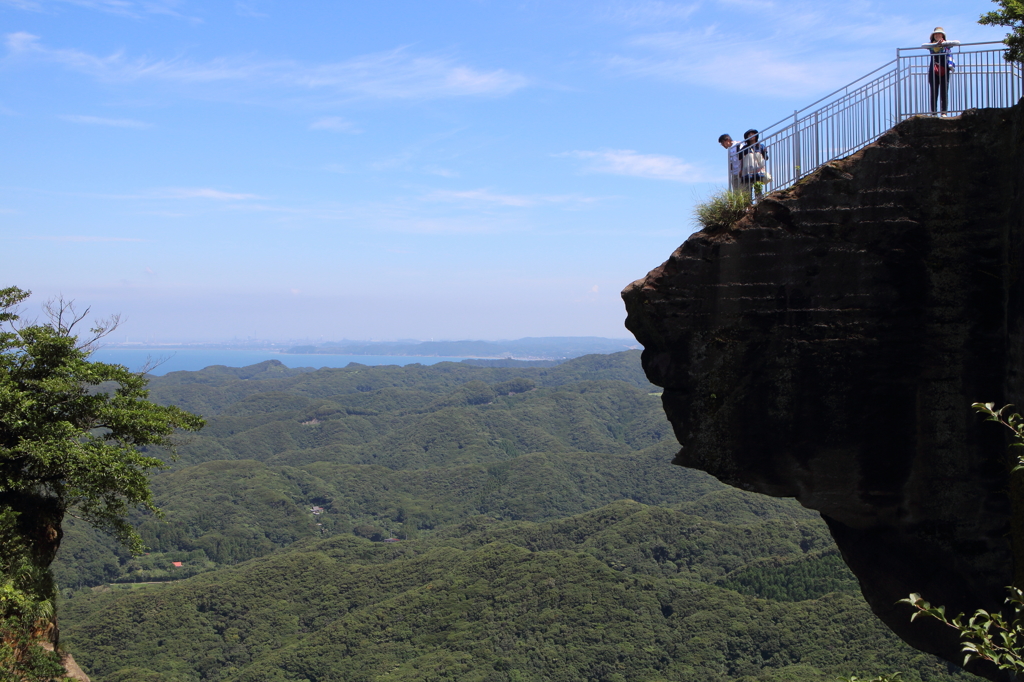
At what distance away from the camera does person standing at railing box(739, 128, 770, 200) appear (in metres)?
12.0

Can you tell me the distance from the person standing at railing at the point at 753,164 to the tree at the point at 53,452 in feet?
40.2

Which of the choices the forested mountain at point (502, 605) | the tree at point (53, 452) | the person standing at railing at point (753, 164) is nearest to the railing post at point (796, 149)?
the person standing at railing at point (753, 164)

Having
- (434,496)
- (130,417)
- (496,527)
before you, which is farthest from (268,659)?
(434,496)

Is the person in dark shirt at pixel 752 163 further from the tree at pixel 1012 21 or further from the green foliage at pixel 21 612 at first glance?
the green foliage at pixel 21 612

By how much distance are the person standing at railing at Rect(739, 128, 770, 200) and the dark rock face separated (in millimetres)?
913

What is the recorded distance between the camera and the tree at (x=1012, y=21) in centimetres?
974

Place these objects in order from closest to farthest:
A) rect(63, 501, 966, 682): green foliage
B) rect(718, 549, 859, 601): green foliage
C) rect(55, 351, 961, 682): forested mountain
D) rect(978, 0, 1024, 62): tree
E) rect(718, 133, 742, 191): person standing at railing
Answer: rect(978, 0, 1024, 62): tree, rect(718, 133, 742, 191): person standing at railing, rect(63, 501, 966, 682): green foliage, rect(55, 351, 961, 682): forested mountain, rect(718, 549, 859, 601): green foliage

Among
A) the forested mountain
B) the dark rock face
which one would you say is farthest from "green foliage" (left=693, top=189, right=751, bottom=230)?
the forested mountain

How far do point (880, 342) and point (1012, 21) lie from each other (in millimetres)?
4598

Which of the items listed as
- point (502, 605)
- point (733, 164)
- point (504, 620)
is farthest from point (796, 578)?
point (733, 164)

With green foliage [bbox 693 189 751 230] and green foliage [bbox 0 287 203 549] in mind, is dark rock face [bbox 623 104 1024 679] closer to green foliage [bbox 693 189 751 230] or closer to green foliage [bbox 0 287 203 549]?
green foliage [bbox 693 189 751 230]

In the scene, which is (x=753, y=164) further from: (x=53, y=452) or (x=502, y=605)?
(x=502, y=605)

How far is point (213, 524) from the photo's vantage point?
150000 millimetres

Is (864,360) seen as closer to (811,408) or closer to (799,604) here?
(811,408)
